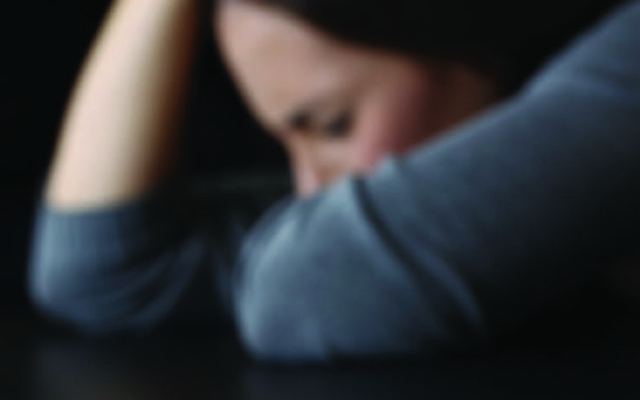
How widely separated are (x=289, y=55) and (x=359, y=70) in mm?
48

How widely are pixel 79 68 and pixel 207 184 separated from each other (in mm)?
189

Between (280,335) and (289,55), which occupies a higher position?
(289,55)

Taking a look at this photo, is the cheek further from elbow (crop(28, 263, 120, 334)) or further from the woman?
elbow (crop(28, 263, 120, 334))

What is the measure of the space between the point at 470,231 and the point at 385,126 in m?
0.19

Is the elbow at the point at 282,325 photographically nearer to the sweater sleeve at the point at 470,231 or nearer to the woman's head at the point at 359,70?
the sweater sleeve at the point at 470,231

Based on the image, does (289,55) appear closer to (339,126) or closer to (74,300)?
(339,126)

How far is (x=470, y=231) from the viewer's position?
0.53m

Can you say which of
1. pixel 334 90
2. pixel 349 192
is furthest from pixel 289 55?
pixel 349 192

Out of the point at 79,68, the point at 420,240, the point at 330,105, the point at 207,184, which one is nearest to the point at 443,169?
the point at 420,240

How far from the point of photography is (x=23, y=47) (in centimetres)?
105

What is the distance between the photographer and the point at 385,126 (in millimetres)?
705

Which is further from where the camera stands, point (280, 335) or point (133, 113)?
point (133, 113)

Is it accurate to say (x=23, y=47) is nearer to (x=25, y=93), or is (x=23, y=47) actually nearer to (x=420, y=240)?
(x=25, y=93)

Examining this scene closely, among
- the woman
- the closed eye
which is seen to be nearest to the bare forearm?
the woman
